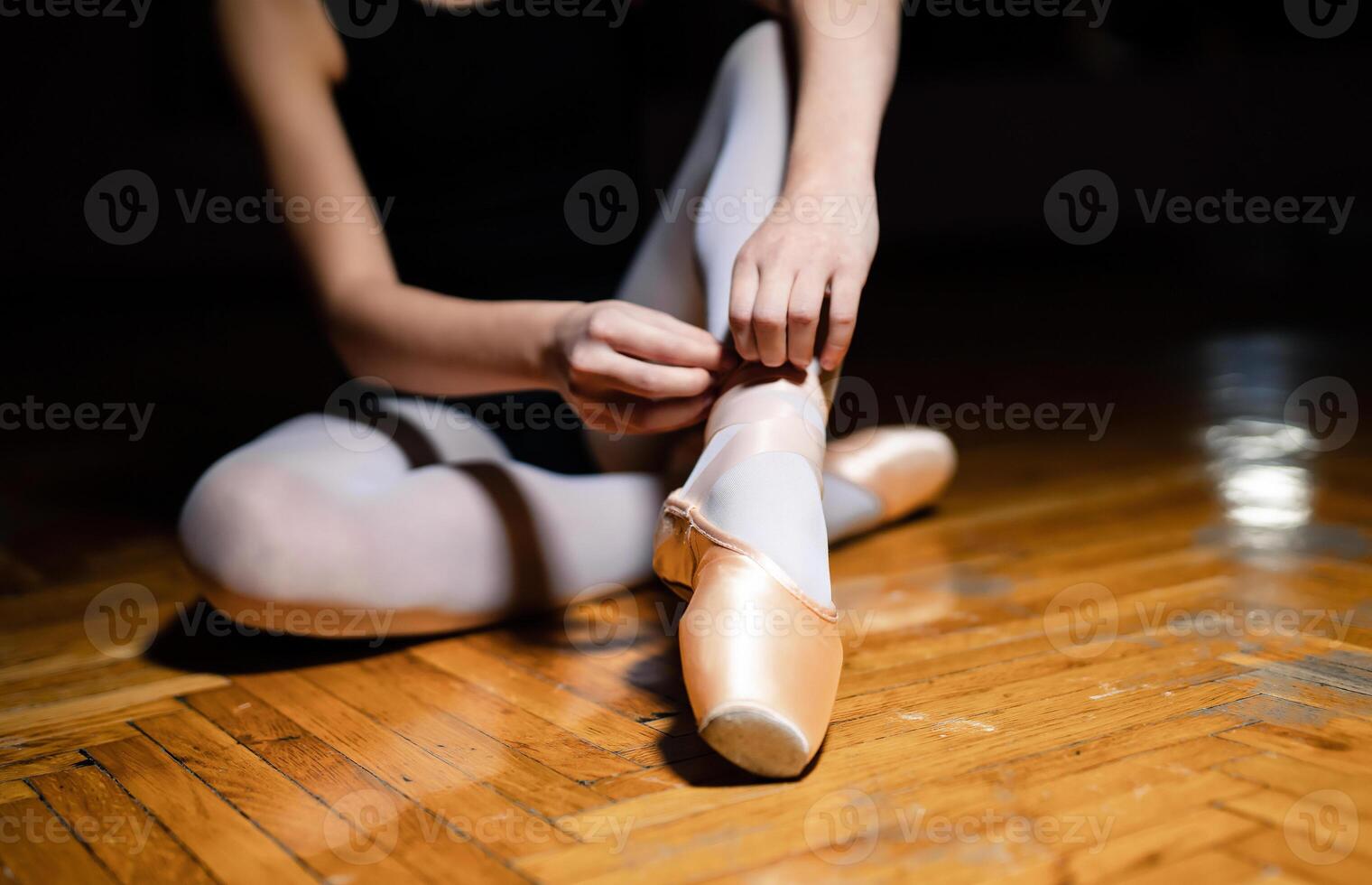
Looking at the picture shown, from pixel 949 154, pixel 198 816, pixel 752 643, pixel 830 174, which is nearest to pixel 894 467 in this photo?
pixel 830 174

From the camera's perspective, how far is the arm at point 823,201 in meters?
0.59

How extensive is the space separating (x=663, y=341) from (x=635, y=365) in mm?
19

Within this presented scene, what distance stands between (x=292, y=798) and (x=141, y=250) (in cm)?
285

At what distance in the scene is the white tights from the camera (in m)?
0.70

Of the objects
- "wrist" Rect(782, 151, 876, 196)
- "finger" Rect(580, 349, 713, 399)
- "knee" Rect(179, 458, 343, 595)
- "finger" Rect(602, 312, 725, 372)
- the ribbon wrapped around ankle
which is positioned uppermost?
"wrist" Rect(782, 151, 876, 196)

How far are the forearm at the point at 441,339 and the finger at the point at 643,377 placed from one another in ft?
0.18

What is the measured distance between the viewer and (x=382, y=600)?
2.34 ft

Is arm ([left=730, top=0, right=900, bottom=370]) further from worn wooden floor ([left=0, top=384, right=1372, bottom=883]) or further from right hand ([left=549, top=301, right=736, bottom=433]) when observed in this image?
worn wooden floor ([left=0, top=384, right=1372, bottom=883])

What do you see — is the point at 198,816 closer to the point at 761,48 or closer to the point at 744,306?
the point at 744,306

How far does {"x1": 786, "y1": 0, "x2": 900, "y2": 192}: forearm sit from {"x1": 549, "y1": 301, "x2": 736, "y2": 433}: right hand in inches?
4.6

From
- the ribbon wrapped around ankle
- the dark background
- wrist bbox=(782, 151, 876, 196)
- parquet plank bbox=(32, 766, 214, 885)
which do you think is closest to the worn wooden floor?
parquet plank bbox=(32, 766, 214, 885)

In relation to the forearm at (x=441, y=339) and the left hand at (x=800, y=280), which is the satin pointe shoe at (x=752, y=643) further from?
the forearm at (x=441, y=339)

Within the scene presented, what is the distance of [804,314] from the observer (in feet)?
1.91

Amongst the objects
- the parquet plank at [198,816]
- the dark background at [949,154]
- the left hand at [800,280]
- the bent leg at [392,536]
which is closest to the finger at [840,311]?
the left hand at [800,280]
